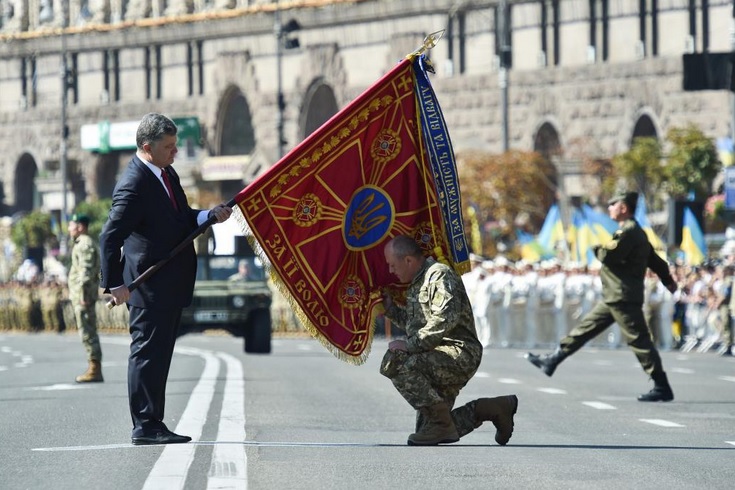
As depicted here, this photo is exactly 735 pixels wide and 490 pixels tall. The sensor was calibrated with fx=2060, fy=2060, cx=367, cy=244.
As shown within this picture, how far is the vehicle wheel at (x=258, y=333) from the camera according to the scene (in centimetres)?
3312

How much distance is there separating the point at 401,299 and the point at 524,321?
94.0 ft

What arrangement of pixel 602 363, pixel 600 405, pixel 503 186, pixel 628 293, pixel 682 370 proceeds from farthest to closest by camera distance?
pixel 503 186 → pixel 602 363 → pixel 682 370 → pixel 628 293 → pixel 600 405

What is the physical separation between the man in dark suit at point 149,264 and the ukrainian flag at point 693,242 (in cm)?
2698

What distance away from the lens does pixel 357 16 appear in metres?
83.4

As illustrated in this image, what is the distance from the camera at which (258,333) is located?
3309cm

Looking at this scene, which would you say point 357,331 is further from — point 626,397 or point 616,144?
point 616,144

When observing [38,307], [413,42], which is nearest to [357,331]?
[38,307]

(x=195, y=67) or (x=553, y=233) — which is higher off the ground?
(x=195, y=67)

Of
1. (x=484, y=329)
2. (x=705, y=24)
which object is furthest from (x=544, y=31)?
(x=484, y=329)

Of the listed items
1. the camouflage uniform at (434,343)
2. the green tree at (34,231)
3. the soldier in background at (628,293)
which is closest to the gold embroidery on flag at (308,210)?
the camouflage uniform at (434,343)

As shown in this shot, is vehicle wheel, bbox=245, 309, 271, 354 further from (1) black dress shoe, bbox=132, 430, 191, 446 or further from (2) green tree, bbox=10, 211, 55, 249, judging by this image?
(2) green tree, bbox=10, 211, 55, 249

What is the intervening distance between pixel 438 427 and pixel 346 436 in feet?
4.70

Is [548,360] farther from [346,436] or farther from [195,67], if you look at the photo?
[195,67]

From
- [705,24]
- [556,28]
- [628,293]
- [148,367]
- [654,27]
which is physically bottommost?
[148,367]
